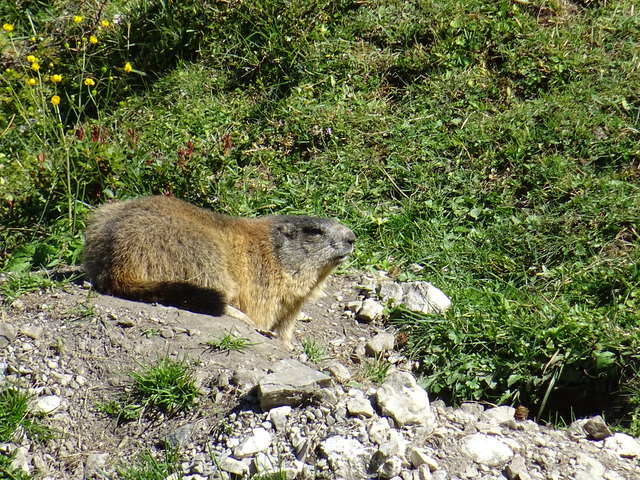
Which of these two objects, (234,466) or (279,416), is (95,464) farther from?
(279,416)

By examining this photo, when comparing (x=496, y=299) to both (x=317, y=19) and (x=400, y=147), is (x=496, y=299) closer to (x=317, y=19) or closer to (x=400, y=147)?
(x=400, y=147)

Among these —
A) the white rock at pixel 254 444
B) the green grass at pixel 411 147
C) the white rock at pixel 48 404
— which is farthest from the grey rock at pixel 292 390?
the green grass at pixel 411 147

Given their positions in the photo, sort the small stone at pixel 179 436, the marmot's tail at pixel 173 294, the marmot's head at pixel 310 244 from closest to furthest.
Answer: the small stone at pixel 179 436
the marmot's tail at pixel 173 294
the marmot's head at pixel 310 244

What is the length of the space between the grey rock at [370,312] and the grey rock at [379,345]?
1.14ft

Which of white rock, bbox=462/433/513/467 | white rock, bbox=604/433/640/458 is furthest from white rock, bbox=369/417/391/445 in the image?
white rock, bbox=604/433/640/458

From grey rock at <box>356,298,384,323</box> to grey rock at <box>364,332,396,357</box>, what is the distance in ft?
1.14

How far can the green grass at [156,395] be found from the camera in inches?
163

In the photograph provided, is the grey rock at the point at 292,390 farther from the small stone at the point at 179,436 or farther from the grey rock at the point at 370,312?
the grey rock at the point at 370,312

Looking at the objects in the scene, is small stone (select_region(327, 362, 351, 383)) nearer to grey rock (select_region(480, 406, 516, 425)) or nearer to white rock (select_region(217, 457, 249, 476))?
grey rock (select_region(480, 406, 516, 425))

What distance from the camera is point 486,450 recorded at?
152 inches

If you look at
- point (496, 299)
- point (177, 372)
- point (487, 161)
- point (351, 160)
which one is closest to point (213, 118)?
point (351, 160)

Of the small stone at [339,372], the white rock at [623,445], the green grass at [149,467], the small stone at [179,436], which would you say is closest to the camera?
the green grass at [149,467]

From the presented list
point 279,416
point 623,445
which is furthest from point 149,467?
point 623,445

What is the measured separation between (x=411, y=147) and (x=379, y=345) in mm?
2504
